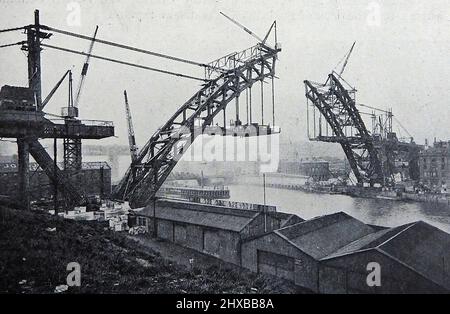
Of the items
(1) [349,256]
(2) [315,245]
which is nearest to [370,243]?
(1) [349,256]

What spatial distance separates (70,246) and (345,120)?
27.2 metres

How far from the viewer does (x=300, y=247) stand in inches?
462

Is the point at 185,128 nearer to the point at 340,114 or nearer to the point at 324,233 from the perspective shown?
the point at 324,233

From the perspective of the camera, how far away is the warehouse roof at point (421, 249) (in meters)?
9.16

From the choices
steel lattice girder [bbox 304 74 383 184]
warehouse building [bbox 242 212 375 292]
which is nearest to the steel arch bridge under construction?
steel lattice girder [bbox 304 74 383 184]

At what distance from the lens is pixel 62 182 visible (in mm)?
14422

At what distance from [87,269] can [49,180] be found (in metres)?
21.1

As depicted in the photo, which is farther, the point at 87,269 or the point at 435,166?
the point at 435,166

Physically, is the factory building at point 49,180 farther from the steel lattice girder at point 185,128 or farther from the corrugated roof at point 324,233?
the corrugated roof at point 324,233

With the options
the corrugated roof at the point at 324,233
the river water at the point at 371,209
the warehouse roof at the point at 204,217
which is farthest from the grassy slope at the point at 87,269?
the river water at the point at 371,209

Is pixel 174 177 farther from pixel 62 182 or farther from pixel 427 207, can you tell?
pixel 62 182

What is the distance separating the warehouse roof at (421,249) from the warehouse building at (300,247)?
3.39 feet

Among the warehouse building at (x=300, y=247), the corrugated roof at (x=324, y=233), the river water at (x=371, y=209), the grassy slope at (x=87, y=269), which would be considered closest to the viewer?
the grassy slope at (x=87, y=269)
